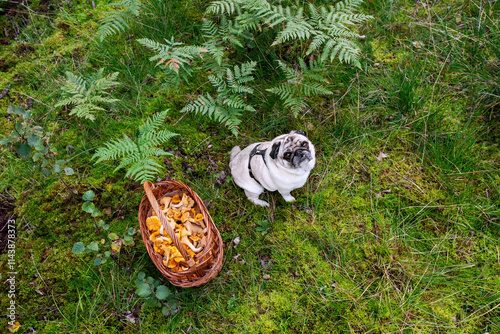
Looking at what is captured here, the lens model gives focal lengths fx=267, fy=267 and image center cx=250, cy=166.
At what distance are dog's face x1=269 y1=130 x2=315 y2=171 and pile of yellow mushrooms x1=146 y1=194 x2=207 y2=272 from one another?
1373 millimetres

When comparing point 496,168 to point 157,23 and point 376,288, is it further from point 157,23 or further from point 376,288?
point 157,23

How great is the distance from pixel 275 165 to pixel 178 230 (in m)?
1.60

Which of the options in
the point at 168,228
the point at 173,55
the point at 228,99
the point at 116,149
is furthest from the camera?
the point at 228,99

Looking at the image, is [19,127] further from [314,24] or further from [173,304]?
[314,24]

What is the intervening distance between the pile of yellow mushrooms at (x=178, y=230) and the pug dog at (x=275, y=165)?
0.83 meters

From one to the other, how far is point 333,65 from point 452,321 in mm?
4200

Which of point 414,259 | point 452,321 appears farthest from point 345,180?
point 452,321

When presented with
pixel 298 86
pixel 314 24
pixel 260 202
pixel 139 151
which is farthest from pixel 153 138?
pixel 314 24

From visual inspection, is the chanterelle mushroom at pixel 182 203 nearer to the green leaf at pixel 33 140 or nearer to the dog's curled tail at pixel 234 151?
the dog's curled tail at pixel 234 151

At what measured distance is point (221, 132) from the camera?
4.71 meters

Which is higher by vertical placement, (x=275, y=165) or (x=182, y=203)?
(x=275, y=165)

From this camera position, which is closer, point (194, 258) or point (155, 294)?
point (155, 294)

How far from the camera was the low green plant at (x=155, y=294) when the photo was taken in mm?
3188

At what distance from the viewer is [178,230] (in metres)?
3.65
